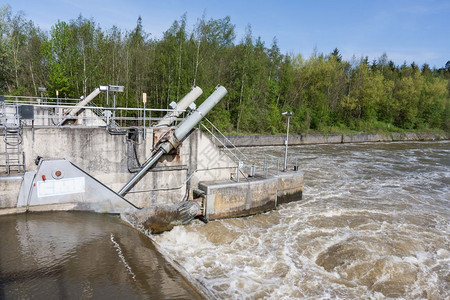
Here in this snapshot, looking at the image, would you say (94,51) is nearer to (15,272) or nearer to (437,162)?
(15,272)

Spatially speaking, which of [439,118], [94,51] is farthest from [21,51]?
[439,118]

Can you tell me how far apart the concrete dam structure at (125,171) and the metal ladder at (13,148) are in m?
0.03

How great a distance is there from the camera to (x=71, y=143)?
11.9 meters

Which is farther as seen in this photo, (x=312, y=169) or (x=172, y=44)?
(x=172, y=44)

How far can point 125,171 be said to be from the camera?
13.1 meters

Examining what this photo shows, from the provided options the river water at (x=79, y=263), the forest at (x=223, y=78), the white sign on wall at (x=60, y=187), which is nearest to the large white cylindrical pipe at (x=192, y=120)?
the white sign on wall at (x=60, y=187)

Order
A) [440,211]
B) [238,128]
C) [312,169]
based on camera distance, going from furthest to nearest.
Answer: [238,128], [312,169], [440,211]

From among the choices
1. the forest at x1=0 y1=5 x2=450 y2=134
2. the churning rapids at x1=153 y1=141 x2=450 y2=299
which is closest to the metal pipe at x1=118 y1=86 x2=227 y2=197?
the churning rapids at x1=153 y1=141 x2=450 y2=299

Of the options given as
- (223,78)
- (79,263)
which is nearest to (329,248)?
(79,263)

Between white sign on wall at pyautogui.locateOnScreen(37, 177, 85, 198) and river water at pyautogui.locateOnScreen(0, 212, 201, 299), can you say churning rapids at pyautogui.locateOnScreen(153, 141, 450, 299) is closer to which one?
river water at pyautogui.locateOnScreen(0, 212, 201, 299)

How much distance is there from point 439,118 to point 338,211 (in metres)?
66.3

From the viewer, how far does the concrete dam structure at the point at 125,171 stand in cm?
1106

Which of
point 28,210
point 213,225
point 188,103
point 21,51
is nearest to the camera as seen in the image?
point 28,210

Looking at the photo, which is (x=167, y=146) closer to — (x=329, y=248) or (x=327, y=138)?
(x=329, y=248)
